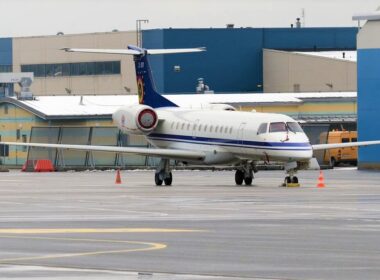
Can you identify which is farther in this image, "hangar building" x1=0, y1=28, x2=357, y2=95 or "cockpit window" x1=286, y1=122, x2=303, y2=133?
"hangar building" x1=0, y1=28, x2=357, y2=95

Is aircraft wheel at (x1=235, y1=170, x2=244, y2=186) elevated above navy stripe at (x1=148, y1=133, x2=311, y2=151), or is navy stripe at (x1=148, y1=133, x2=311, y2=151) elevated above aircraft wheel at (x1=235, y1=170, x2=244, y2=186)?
navy stripe at (x1=148, y1=133, x2=311, y2=151)

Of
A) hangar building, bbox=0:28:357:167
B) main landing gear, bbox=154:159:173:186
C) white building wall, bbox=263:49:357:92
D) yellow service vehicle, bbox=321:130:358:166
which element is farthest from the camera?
hangar building, bbox=0:28:357:167

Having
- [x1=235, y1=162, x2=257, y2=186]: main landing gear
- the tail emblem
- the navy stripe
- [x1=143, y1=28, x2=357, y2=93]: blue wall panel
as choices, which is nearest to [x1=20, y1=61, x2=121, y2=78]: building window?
[x1=143, y1=28, x2=357, y2=93]: blue wall panel

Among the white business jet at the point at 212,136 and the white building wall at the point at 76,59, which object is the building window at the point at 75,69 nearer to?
Answer: the white building wall at the point at 76,59

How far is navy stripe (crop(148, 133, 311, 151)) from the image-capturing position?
4522cm

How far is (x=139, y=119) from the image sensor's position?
2019 inches

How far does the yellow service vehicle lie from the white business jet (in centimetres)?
2021

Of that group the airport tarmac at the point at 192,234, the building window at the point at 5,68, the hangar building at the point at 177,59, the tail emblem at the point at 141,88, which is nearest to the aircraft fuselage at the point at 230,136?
the tail emblem at the point at 141,88

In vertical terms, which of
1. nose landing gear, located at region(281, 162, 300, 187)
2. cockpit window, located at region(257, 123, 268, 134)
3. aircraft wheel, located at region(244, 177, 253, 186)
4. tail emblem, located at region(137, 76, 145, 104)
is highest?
tail emblem, located at region(137, 76, 145, 104)

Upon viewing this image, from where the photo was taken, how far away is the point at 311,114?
83438 mm

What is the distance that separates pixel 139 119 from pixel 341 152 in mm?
24098

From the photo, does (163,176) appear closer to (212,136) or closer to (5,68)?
(212,136)

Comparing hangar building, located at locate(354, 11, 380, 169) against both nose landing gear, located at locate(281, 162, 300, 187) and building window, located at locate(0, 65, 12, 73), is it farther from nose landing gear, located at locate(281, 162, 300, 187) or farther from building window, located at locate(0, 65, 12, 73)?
building window, located at locate(0, 65, 12, 73)

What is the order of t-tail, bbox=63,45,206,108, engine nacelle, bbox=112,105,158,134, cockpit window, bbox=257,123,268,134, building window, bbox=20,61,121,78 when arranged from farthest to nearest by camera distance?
1. building window, bbox=20,61,121,78
2. t-tail, bbox=63,45,206,108
3. engine nacelle, bbox=112,105,158,134
4. cockpit window, bbox=257,123,268,134
